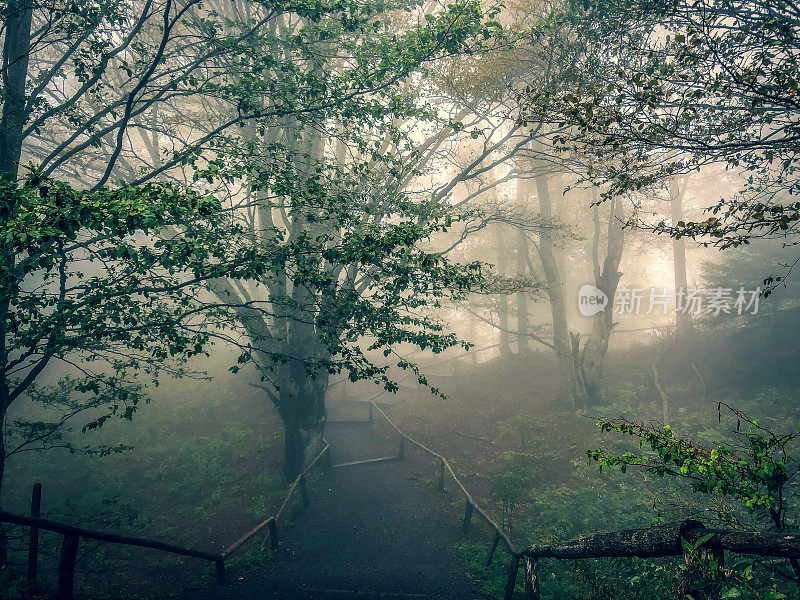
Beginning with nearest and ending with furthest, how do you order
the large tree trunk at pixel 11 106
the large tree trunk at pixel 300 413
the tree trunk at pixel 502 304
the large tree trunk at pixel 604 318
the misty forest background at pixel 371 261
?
the misty forest background at pixel 371 261 → the large tree trunk at pixel 11 106 → the large tree trunk at pixel 300 413 → the large tree trunk at pixel 604 318 → the tree trunk at pixel 502 304

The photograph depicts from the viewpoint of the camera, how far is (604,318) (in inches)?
580

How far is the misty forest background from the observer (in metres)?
4.34

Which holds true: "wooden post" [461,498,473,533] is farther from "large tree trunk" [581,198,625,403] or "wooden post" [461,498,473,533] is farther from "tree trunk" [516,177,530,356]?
"tree trunk" [516,177,530,356]

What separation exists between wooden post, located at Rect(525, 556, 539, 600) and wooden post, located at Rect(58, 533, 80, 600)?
5.32 metres

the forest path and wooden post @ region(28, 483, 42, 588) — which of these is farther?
the forest path

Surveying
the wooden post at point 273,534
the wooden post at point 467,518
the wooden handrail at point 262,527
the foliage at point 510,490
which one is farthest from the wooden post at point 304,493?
the foliage at point 510,490

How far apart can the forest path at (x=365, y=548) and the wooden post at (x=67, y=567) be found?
2196mm

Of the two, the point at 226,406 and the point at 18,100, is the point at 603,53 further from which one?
the point at 226,406

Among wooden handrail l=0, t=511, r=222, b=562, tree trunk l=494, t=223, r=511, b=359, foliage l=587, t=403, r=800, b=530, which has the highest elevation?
tree trunk l=494, t=223, r=511, b=359

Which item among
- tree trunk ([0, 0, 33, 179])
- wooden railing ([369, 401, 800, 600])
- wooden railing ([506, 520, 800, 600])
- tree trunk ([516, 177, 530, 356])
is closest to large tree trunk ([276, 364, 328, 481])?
tree trunk ([0, 0, 33, 179])

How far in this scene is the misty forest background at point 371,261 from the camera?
434 centimetres

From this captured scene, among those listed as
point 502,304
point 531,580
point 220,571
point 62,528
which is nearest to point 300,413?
point 220,571

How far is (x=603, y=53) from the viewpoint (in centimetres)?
795

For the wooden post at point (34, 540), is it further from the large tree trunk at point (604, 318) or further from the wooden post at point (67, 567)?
the large tree trunk at point (604, 318)
